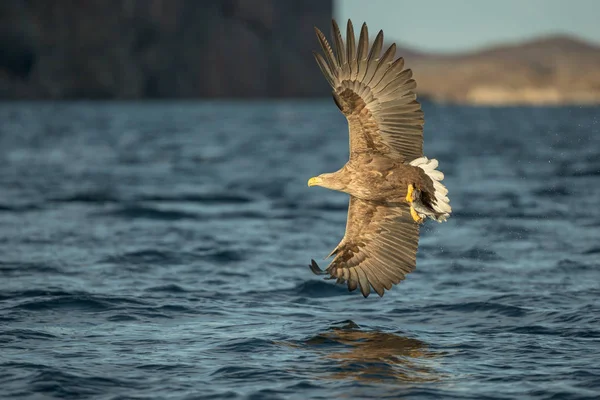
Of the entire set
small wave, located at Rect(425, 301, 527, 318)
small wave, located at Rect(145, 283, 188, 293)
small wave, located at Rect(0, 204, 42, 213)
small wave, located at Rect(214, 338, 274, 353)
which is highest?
small wave, located at Rect(0, 204, 42, 213)

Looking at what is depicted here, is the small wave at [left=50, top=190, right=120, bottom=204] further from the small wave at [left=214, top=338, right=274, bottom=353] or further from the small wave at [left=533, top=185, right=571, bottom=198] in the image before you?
the small wave at [left=214, top=338, right=274, bottom=353]

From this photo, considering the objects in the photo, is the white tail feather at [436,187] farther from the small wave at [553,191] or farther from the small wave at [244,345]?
the small wave at [553,191]

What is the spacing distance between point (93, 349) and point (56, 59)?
440 feet

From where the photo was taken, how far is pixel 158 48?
155 metres

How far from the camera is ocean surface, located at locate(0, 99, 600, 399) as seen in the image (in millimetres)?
9023

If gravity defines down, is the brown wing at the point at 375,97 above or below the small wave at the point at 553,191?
above

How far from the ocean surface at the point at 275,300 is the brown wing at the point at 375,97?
2086 millimetres

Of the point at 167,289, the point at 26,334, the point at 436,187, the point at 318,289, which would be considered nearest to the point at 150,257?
the point at 167,289

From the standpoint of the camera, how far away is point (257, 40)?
172 metres

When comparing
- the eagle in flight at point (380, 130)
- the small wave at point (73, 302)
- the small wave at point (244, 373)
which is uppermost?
the eagle in flight at point (380, 130)

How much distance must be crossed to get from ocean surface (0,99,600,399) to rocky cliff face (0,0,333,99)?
113 m

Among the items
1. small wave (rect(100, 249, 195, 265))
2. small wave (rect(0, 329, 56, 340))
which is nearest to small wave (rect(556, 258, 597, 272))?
small wave (rect(100, 249, 195, 265))

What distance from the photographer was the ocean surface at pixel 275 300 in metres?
9.02

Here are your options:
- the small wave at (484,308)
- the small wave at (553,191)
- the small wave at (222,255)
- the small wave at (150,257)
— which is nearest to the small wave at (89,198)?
the small wave at (150,257)
